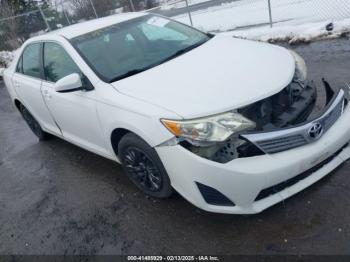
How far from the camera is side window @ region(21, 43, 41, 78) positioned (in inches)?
177

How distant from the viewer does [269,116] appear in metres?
2.82

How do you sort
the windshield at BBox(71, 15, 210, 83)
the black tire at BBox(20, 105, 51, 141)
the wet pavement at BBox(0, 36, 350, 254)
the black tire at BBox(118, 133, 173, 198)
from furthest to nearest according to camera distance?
the black tire at BBox(20, 105, 51, 141) → the windshield at BBox(71, 15, 210, 83) → the black tire at BBox(118, 133, 173, 198) → the wet pavement at BBox(0, 36, 350, 254)

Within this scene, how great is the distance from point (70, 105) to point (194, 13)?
34.7 feet

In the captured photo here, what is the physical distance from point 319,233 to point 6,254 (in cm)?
284

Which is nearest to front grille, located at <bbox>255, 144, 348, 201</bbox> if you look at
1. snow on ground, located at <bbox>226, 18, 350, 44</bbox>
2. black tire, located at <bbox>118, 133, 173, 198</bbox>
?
black tire, located at <bbox>118, 133, 173, 198</bbox>

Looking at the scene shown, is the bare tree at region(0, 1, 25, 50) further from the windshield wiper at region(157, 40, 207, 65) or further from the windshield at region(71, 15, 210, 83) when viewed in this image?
the windshield wiper at region(157, 40, 207, 65)

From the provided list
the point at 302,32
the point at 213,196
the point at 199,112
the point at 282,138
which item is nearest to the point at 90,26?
the point at 199,112

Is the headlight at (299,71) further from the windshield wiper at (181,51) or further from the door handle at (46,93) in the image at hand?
the door handle at (46,93)

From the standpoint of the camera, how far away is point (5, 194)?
4.57m

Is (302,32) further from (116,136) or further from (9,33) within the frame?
(9,33)

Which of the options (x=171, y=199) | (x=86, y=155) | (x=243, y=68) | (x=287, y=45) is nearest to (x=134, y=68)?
(x=243, y=68)

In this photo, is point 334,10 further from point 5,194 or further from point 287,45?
point 5,194

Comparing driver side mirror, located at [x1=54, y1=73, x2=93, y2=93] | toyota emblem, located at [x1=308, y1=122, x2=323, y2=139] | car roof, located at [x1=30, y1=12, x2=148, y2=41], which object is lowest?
toyota emblem, located at [x1=308, y1=122, x2=323, y2=139]

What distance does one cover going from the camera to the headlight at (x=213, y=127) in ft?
8.45
